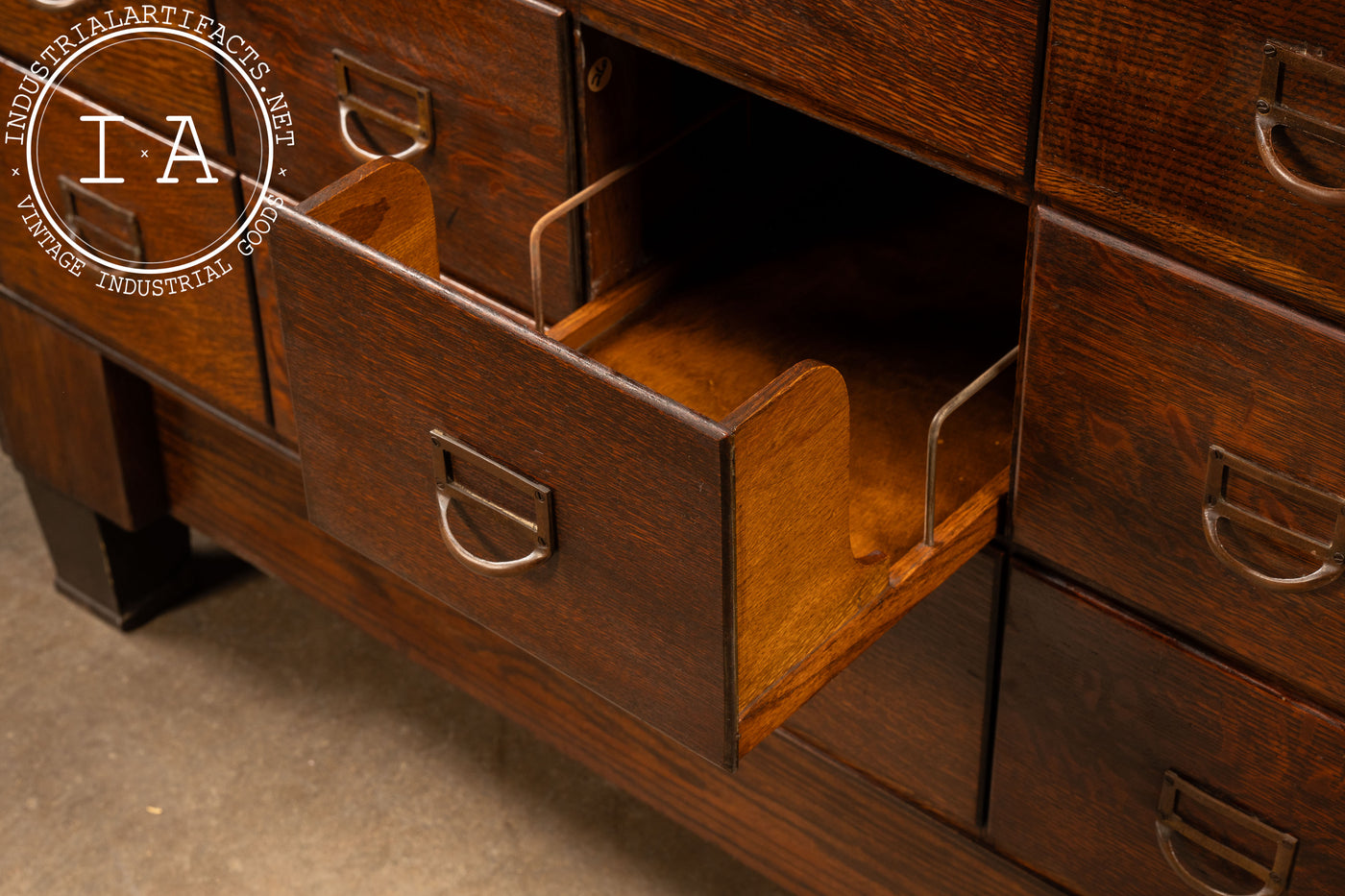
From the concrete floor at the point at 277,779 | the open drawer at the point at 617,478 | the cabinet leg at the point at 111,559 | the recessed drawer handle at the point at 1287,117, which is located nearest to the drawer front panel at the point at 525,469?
the open drawer at the point at 617,478

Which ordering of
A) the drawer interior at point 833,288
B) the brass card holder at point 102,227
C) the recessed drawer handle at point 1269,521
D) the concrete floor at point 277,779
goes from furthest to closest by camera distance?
the concrete floor at point 277,779, the brass card holder at point 102,227, the drawer interior at point 833,288, the recessed drawer handle at point 1269,521

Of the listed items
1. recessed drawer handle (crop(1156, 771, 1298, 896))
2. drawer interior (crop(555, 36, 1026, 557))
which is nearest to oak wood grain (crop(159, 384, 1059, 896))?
recessed drawer handle (crop(1156, 771, 1298, 896))

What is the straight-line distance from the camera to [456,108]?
1.04m

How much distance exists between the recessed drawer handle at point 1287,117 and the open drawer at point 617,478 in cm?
19

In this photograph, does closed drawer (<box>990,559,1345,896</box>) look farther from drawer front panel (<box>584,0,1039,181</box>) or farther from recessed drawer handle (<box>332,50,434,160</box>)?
recessed drawer handle (<box>332,50,434,160</box>)

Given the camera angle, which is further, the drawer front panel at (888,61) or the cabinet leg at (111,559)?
the cabinet leg at (111,559)

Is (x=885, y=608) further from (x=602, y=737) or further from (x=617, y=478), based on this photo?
(x=602, y=737)

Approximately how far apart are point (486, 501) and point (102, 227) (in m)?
0.60

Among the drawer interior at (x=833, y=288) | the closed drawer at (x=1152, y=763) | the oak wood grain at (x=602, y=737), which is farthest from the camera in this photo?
the oak wood grain at (x=602, y=737)

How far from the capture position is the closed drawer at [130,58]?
1.18m

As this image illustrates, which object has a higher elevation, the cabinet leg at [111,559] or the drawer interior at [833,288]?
the drawer interior at [833,288]

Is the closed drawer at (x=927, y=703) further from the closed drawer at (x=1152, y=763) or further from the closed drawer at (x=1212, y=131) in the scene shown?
the closed drawer at (x=1212, y=131)

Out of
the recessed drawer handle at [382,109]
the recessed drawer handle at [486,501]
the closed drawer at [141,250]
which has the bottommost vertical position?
the closed drawer at [141,250]

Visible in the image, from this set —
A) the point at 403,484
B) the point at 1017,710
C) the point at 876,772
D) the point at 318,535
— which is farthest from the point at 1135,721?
the point at 318,535
